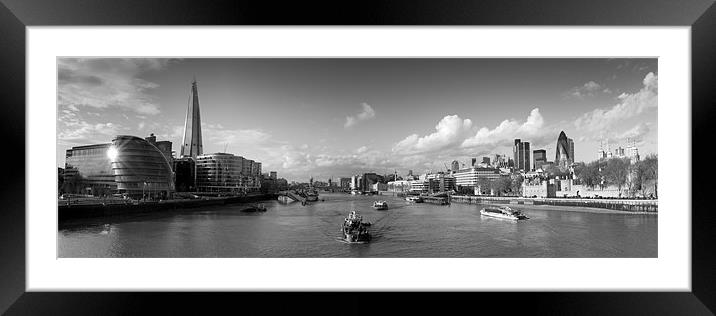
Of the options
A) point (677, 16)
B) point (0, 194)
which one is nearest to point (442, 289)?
point (677, 16)

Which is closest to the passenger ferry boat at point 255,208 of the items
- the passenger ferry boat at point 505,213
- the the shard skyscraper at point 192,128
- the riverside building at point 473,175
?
the the shard skyscraper at point 192,128

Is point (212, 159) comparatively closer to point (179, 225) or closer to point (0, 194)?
point (179, 225)

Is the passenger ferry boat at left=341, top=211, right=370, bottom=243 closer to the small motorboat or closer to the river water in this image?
the river water

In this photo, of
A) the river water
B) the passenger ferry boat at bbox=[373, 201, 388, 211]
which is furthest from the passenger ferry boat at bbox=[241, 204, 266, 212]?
the passenger ferry boat at bbox=[373, 201, 388, 211]

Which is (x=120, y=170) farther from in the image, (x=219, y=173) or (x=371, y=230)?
(x=371, y=230)

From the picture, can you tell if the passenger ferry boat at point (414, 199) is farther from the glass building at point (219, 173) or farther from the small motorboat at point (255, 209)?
the glass building at point (219, 173)

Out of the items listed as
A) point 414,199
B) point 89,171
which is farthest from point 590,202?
point 89,171

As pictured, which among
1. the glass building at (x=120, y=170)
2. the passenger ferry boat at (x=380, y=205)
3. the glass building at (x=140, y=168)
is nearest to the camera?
the glass building at (x=120, y=170)
